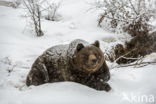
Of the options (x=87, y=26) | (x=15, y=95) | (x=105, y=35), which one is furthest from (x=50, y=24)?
(x=15, y=95)

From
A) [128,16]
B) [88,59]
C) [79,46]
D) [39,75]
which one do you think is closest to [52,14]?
[128,16]

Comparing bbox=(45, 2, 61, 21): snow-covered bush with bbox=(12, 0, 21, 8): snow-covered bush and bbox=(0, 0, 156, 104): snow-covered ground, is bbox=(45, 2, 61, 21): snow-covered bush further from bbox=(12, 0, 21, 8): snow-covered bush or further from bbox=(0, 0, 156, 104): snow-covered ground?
bbox=(12, 0, 21, 8): snow-covered bush

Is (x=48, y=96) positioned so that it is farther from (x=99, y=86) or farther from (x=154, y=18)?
(x=154, y=18)


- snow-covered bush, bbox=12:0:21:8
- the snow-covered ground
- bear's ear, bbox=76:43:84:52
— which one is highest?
snow-covered bush, bbox=12:0:21:8

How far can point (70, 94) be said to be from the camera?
2363 millimetres

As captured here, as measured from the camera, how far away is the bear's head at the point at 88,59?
7.06ft

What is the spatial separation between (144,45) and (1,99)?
149 inches

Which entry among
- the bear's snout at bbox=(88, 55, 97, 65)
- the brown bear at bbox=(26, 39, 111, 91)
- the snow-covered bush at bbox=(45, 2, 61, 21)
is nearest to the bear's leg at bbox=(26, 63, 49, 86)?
the brown bear at bbox=(26, 39, 111, 91)

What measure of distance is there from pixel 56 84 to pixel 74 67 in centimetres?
39

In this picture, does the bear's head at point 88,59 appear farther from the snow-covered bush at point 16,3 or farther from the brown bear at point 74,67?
the snow-covered bush at point 16,3

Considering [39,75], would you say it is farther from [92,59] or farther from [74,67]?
[92,59]

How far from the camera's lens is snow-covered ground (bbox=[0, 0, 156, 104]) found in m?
2.28

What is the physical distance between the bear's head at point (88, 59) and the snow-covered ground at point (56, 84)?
0.31 metres

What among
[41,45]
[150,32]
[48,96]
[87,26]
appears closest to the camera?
[48,96]
